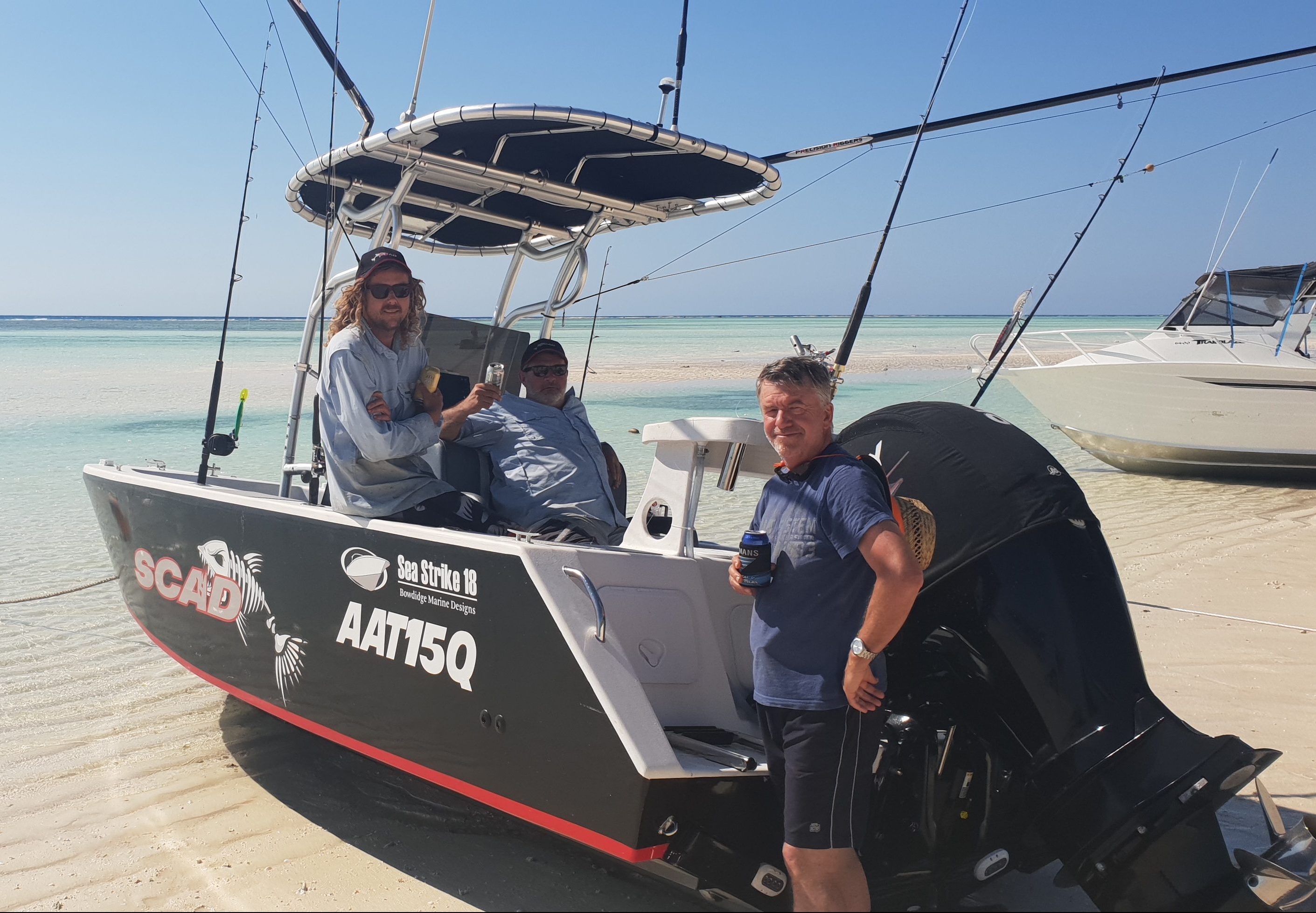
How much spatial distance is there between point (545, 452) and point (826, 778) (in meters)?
1.83

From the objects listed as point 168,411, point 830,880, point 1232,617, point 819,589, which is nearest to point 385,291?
point 819,589

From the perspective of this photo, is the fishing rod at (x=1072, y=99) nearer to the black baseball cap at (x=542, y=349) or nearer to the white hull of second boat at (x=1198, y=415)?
the black baseball cap at (x=542, y=349)

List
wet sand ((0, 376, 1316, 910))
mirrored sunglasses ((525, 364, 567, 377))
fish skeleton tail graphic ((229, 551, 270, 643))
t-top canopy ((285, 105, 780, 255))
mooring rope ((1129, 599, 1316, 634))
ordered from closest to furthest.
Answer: wet sand ((0, 376, 1316, 910)) → fish skeleton tail graphic ((229, 551, 270, 643)) → t-top canopy ((285, 105, 780, 255)) → mirrored sunglasses ((525, 364, 567, 377)) → mooring rope ((1129, 599, 1316, 634))

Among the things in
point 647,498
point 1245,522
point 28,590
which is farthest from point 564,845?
point 1245,522

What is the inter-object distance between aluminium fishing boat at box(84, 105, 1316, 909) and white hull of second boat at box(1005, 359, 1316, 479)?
32.4 feet

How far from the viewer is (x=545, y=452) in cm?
363

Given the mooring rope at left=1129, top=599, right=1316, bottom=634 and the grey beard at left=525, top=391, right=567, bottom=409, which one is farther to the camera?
the mooring rope at left=1129, top=599, right=1316, bottom=634

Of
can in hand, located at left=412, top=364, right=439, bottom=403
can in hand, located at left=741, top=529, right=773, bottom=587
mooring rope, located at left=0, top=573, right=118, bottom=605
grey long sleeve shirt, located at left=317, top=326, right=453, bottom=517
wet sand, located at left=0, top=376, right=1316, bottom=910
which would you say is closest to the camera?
can in hand, located at left=741, top=529, right=773, bottom=587

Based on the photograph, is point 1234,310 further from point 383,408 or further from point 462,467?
point 383,408

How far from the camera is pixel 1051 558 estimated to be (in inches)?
101

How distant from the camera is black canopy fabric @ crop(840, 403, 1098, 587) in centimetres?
258

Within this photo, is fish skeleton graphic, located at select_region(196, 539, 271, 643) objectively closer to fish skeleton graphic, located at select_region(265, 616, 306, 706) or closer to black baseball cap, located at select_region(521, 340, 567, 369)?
fish skeleton graphic, located at select_region(265, 616, 306, 706)

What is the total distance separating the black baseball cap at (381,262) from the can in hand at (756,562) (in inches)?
71.4

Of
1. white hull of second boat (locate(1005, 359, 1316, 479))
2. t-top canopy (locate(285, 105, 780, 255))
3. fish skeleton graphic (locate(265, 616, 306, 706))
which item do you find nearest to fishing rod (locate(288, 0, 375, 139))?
t-top canopy (locate(285, 105, 780, 255))
